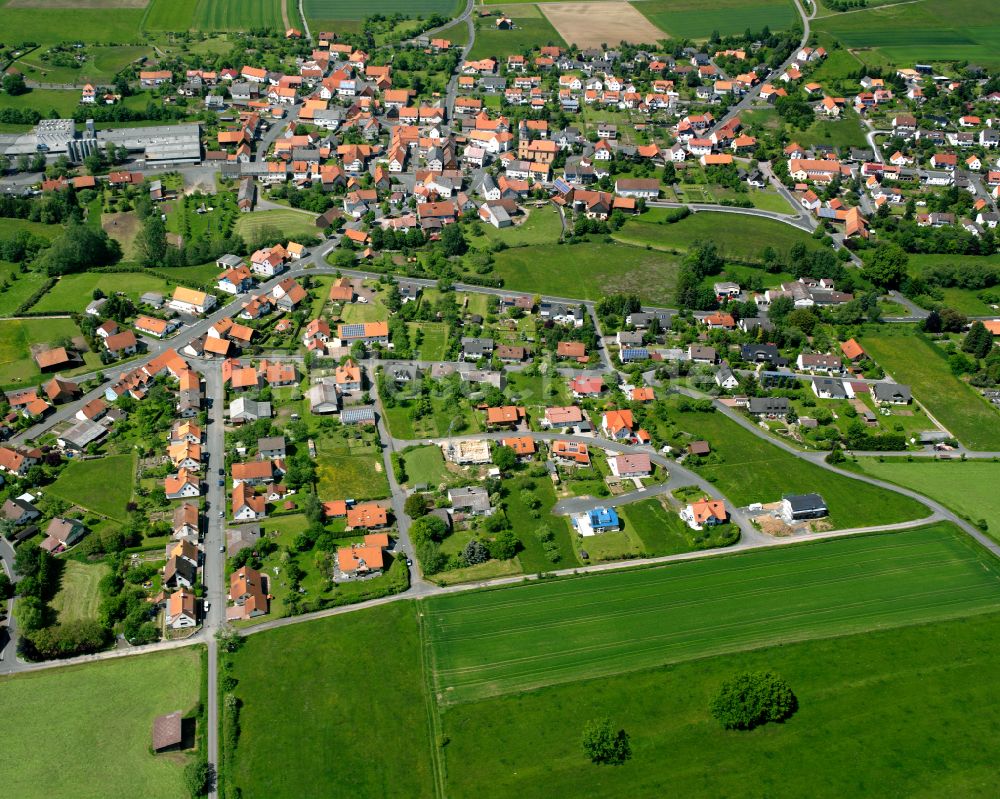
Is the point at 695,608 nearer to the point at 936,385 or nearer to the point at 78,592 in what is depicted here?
the point at 936,385

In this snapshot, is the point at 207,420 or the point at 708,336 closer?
the point at 207,420

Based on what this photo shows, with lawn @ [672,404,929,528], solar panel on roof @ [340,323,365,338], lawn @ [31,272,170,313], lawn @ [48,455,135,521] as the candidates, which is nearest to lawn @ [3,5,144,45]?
lawn @ [31,272,170,313]

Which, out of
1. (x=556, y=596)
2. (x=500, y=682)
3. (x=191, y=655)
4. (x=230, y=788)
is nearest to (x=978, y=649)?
(x=556, y=596)

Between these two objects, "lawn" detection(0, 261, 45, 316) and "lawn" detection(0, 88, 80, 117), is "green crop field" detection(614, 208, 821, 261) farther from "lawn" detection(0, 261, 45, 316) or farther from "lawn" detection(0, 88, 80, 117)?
"lawn" detection(0, 88, 80, 117)

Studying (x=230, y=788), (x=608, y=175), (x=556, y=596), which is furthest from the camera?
(x=608, y=175)

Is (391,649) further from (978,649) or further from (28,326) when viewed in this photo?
(28,326)

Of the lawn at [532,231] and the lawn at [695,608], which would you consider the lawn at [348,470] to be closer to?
the lawn at [695,608]
